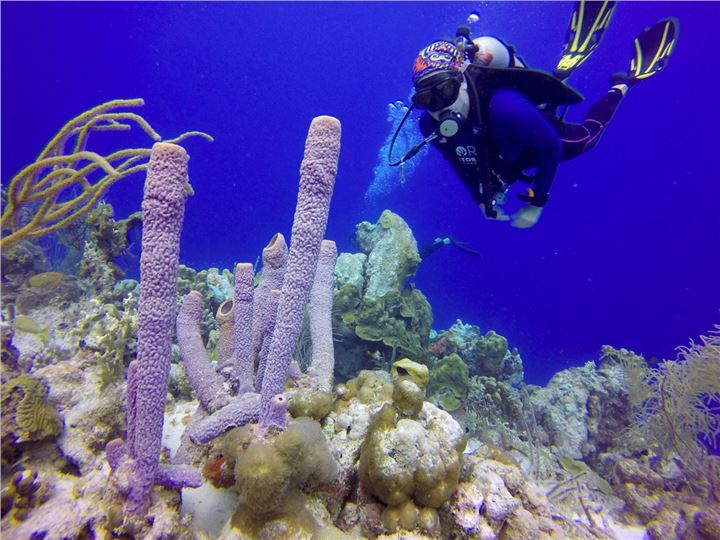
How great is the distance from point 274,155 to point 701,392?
194ft

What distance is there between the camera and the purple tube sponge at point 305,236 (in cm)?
198

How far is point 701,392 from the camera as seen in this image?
18.2 ft

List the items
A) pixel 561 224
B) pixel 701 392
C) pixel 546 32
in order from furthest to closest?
pixel 561 224
pixel 546 32
pixel 701 392

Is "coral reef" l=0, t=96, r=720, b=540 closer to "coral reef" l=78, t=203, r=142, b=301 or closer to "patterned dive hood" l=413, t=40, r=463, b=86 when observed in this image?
"coral reef" l=78, t=203, r=142, b=301

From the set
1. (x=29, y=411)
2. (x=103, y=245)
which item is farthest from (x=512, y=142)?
(x=103, y=245)

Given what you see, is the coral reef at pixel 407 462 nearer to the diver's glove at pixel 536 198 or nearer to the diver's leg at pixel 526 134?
the diver's glove at pixel 536 198

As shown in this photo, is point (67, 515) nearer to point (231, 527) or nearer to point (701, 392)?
point (231, 527)

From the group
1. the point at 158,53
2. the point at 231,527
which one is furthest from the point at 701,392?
the point at 158,53

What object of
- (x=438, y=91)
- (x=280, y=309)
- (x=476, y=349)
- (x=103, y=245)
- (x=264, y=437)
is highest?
(x=438, y=91)

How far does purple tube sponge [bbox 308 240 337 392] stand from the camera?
10.7 ft

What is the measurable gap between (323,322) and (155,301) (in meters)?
1.95

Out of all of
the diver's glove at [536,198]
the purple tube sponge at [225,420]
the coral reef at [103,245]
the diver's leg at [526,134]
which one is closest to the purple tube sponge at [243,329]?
the purple tube sponge at [225,420]

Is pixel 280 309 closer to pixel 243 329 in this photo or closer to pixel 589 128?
pixel 243 329

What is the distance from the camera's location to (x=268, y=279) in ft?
10.1
